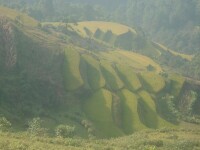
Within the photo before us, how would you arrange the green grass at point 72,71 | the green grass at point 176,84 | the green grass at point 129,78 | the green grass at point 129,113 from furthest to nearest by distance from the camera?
the green grass at point 176,84 → the green grass at point 129,78 → the green grass at point 72,71 → the green grass at point 129,113

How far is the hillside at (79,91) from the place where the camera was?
4241 cm

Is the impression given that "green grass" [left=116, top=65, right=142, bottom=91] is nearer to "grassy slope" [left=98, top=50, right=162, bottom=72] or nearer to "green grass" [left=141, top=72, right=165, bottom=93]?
"green grass" [left=141, top=72, right=165, bottom=93]

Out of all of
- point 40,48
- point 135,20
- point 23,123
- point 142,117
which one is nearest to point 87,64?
point 40,48

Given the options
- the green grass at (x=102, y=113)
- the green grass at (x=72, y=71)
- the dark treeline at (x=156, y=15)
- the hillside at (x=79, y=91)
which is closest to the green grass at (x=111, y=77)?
the hillside at (x=79, y=91)

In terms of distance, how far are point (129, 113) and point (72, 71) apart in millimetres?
9003

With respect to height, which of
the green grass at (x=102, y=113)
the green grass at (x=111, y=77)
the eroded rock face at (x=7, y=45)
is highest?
the eroded rock face at (x=7, y=45)

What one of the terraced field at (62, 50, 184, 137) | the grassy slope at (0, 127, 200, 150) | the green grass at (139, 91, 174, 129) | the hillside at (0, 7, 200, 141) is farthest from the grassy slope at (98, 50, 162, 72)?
the grassy slope at (0, 127, 200, 150)

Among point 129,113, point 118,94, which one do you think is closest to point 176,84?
point 118,94

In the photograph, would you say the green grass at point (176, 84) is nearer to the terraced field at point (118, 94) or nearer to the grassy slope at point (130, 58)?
the terraced field at point (118, 94)

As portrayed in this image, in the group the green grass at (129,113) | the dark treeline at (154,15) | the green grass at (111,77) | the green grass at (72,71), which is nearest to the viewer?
the green grass at (129,113)

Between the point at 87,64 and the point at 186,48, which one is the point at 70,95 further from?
the point at 186,48

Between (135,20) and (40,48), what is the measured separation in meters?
122

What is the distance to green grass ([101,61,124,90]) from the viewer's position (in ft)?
171

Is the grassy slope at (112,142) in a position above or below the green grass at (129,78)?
above
